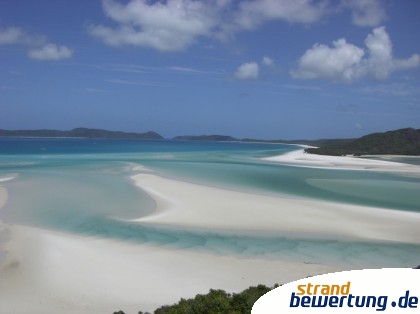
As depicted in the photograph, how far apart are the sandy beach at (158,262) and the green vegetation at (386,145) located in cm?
6495

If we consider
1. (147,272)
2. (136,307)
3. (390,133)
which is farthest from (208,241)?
(390,133)

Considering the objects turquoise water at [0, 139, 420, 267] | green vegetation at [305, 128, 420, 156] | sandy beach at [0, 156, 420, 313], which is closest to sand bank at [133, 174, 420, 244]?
sandy beach at [0, 156, 420, 313]

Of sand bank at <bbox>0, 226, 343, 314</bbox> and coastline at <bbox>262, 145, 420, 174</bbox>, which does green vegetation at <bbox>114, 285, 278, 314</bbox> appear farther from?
coastline at <bbox>262, 145, 420, 174</bbox>

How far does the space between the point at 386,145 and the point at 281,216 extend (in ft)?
275

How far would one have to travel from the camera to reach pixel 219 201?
23078 millimetres

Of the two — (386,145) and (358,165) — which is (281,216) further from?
(386,145)

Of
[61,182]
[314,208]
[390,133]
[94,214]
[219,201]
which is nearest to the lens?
[94,214]

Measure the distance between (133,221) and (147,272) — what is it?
21.6 feet

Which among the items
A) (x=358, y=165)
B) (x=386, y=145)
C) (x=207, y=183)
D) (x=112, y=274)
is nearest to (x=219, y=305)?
(x=112, y=274)

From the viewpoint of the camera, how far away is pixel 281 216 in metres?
19.4

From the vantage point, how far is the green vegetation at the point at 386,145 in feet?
285

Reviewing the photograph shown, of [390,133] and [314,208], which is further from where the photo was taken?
[390,133]

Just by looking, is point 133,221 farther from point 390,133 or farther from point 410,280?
point 390,133

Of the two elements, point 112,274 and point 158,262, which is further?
point 158,262
